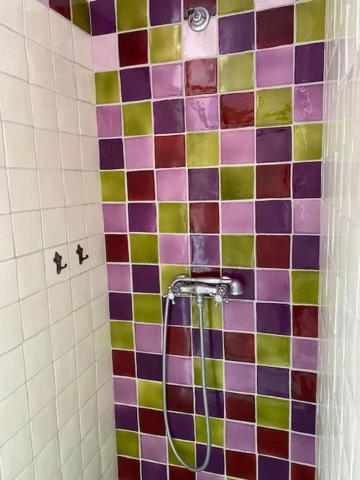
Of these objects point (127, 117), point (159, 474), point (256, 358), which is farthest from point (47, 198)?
point (159, 474)

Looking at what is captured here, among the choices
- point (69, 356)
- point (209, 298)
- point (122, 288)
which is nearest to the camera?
point (69, 356)

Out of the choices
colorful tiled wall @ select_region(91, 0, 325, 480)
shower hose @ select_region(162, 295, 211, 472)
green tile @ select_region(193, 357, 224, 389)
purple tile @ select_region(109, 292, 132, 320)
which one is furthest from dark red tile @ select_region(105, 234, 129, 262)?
green tile @ select_region(193, 357, 224, 389)

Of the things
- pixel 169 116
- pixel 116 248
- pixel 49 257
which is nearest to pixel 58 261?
pixel 49 257

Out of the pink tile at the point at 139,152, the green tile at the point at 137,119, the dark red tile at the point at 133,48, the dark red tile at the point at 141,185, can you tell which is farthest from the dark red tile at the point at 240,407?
the dark red tile at the point at 133,48

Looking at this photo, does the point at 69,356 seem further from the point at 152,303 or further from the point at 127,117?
the point at 127,117

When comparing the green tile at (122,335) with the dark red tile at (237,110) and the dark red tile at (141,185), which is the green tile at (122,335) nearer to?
the dark red tile at (141,185)

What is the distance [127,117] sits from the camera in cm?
134

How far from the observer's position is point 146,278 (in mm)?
1408

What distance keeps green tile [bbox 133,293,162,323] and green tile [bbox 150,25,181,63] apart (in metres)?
0.87

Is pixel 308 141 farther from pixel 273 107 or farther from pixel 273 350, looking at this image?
pixel 273 350

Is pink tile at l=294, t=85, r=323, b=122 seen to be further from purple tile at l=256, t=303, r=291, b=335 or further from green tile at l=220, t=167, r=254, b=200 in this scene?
purple tile at l=256, t=303, r=291, b=335

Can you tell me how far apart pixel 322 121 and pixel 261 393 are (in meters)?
0.97

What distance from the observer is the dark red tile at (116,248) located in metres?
1.42

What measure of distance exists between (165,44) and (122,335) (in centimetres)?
110
